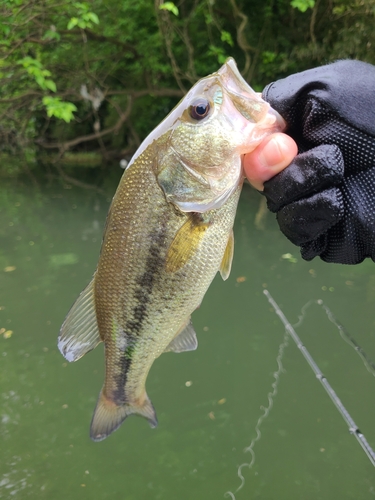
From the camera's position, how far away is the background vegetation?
803 centimetres

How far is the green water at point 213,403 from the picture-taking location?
322 centimetres

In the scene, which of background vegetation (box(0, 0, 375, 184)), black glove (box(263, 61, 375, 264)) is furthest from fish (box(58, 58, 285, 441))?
background vegetation (box(0, 0, 375, 184))

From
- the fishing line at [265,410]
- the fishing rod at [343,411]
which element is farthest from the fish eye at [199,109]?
the fishing line at [265,410]

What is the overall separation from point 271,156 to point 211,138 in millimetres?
261

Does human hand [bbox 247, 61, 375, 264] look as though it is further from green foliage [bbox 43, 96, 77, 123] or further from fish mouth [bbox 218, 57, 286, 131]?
green foliage [bbox 43, 96, 77, 123]

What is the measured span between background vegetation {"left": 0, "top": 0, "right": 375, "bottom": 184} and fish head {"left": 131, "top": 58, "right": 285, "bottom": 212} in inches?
228

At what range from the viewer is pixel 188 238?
1.65 metres

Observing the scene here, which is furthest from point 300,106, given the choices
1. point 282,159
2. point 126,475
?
point 126,475

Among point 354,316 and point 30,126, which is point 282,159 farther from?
point 30,126

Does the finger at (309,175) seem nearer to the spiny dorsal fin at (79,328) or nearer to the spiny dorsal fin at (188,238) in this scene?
the spiny dorsal fin at (188,238)

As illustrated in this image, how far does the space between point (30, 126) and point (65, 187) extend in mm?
9173

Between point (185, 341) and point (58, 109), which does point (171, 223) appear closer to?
→ point (185, 341)

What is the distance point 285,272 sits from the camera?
6.05m

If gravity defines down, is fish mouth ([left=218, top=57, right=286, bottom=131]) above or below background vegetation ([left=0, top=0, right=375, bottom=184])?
above
